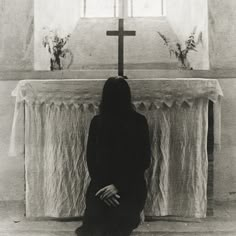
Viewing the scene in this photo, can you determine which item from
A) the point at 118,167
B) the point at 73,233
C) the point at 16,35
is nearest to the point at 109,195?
the point at 118,167

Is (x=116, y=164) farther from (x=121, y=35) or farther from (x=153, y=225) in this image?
(x=121, y=35)

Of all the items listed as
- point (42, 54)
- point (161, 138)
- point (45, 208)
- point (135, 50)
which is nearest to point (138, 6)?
point (135, 50)

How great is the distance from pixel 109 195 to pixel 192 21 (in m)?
1.13

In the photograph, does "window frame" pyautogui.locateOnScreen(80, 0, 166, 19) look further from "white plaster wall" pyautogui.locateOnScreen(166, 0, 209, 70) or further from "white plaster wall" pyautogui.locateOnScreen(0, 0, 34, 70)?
"white plaster wall" pyautogui.locateOnScreen(0, 0, 34, 70)

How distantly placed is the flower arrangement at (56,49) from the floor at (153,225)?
2.81ft

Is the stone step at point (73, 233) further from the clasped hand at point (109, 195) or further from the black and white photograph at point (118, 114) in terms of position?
the clasped hand at point (109, 195)

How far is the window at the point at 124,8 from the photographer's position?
232 cm

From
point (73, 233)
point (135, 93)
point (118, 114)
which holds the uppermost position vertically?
point (135, 93)

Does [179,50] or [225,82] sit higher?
[179,50]

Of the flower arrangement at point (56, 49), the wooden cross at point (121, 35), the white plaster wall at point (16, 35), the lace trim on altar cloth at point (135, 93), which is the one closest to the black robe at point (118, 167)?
the lace trim on altar cloth at point (135, 93)

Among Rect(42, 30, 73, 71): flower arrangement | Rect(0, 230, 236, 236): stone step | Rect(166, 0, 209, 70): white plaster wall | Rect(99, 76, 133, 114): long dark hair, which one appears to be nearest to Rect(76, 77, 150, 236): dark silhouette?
Rect(99, 76, 133, 114): long dark hair

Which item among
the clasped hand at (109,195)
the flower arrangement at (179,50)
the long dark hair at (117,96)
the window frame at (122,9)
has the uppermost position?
the window frame at (122,9)

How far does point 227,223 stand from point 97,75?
112 cm

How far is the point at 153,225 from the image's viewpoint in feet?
7.24
